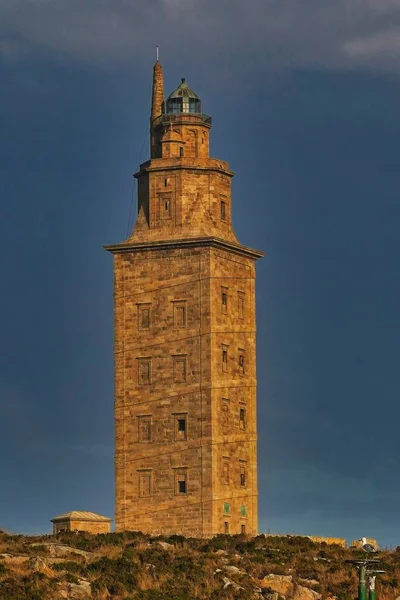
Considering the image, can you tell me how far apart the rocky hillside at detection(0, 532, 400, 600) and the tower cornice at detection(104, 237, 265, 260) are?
531 inches

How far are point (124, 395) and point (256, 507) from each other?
313 inches

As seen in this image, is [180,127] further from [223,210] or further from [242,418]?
[242,418]

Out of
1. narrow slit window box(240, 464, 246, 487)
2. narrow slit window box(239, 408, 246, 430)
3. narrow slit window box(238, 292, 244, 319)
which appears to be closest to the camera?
narrow slit window box(240, 464, 246, 487)

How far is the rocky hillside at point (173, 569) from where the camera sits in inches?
3012

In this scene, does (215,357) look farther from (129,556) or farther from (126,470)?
(129,556)

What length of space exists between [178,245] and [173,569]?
18.3 m

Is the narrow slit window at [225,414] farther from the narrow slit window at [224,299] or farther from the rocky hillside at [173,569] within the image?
the rocky hillside at [173,569]

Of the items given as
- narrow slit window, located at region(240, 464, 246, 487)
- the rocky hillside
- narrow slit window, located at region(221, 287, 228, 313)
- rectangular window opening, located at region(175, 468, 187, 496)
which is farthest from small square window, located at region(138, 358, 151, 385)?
the rocky hillside

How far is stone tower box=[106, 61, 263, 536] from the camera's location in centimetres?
9181

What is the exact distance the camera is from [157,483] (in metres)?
92.2

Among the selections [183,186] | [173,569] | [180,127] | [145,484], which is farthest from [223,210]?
[173,569]

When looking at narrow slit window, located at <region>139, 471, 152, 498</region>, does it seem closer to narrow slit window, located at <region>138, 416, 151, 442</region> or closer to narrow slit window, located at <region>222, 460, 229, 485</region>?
narrow slit window, located at <region>138, 416, 151, 442</region>

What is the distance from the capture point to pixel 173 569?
263ft

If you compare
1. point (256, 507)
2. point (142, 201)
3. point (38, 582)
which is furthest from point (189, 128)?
point (38, 582)
